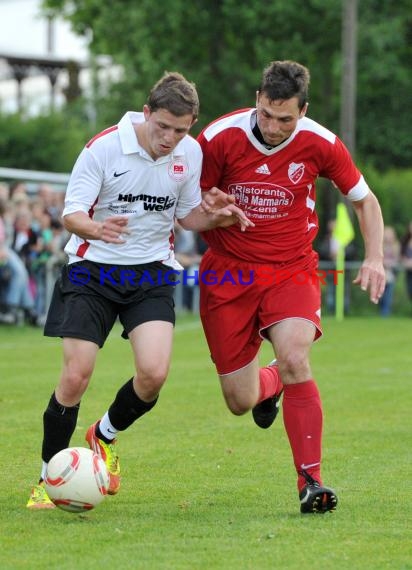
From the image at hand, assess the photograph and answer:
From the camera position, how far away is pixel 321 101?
3869 centimetres

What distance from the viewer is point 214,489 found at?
6.97m

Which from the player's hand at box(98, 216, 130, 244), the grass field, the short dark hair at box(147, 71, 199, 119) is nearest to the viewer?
the grass field

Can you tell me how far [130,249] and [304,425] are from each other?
133cm

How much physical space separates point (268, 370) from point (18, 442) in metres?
1.98

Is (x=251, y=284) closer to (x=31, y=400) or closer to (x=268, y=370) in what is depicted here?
(x=268, y=370)

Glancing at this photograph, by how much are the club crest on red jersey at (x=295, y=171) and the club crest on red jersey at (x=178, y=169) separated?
0.59 meters

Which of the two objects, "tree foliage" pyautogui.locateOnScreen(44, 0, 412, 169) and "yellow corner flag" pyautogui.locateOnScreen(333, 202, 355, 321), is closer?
"yellow corner flag" pyautogui.locateOnScreen(333, 202, 355, 321)

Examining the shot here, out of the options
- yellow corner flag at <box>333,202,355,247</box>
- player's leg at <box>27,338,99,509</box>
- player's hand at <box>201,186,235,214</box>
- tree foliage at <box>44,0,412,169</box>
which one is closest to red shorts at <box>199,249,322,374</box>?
player's hand at <box>201,186,235,214</box>

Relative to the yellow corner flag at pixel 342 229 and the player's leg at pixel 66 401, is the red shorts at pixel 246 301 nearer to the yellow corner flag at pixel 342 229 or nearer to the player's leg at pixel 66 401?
the player's leg at pixel 66 401

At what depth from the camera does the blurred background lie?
97.4 ft

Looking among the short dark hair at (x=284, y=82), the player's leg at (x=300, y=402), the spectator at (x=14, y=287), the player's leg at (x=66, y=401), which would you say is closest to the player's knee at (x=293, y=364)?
the player's leg at (x=300, y=402)

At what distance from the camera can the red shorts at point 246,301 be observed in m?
6.71

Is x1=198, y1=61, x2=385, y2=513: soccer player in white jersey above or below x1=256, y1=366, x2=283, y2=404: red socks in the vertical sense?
above

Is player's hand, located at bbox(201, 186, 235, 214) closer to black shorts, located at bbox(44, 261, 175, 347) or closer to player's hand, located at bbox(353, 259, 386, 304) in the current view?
black shorts, located at bbox(44, 261, 175, 347)
